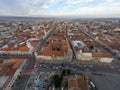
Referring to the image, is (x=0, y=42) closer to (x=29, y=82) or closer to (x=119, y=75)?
(x=29, y=82)

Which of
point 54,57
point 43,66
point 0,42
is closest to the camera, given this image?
point 43,66

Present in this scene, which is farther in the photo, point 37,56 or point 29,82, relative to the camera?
point 37,56

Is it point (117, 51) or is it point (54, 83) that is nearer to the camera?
point (54, 83)

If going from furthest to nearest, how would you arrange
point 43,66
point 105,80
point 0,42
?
point 0,42, point 43,66, point 105,80

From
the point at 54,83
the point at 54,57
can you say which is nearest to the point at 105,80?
the point at 54,83

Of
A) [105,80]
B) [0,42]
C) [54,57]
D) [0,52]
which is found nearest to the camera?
[105,80]

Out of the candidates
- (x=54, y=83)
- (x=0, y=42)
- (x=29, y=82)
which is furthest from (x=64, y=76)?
(x=0, y=42)

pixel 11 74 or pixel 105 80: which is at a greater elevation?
pixel 11 74

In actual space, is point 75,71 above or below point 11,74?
below

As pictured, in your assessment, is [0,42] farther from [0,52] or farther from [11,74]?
[11,74]
